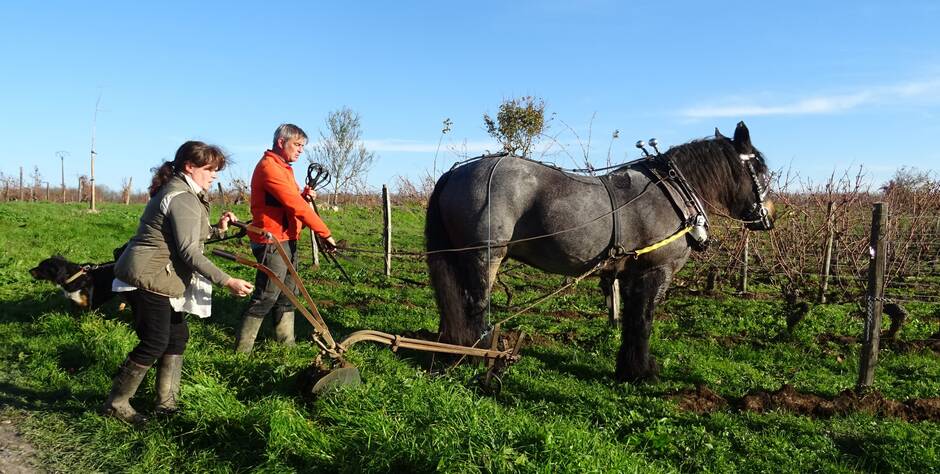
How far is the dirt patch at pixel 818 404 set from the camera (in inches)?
180

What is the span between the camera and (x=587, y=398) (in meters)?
4.69

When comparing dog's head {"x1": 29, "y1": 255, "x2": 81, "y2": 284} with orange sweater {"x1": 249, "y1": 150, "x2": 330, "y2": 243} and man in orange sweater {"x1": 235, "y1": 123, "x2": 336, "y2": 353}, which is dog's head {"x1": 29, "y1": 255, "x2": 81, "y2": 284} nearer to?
man in orange sweater {"x1": 235, "y1": 123, "x2": 336, "y2": 353}

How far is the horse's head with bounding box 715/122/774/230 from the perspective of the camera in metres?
5.70

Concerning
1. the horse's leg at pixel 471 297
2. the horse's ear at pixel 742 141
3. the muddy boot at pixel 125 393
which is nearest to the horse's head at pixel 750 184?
the horse's ear at pixel 742 141

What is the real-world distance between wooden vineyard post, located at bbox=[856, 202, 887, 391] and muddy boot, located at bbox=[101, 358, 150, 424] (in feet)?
17.3

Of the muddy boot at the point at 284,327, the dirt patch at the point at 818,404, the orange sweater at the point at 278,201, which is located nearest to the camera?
the dirt patch at the point at 818,404

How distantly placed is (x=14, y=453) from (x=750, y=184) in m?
5.79

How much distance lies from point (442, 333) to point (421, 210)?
53.5 ft

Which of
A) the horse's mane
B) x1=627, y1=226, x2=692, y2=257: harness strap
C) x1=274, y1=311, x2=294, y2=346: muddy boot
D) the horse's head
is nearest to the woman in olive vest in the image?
x1=274, y1=311, x2=294, y2=346: muddy boot

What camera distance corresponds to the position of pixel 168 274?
370 cm

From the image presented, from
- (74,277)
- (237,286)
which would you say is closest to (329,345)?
(237,286)

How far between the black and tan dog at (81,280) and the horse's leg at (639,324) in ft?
15.8

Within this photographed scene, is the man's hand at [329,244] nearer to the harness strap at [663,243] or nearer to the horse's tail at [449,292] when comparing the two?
the horse's tail at [449,292]

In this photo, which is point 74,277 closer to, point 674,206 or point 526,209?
point 526,209
